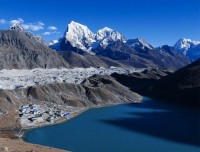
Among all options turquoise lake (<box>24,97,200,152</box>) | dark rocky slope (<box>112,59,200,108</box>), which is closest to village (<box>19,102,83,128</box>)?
turquoise lake (<box>24,97,200,152</box>)

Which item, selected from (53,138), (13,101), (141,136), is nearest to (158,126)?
(141,136)

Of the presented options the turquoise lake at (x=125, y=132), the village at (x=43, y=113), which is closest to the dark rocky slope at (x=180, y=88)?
the turquoise lake at (x=125, y=132)

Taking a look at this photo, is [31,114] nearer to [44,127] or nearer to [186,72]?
[44,127]

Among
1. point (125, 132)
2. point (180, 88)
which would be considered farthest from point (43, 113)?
point (180, 88)

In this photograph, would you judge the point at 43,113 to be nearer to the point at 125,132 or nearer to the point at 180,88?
the point at 125,132

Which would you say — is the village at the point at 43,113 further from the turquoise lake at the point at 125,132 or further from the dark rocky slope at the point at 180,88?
the dark rocky slope at the point at 180,88

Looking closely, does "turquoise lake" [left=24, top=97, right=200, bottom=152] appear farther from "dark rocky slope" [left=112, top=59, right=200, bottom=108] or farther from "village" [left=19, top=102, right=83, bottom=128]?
"dark rocky slope" [left=112, top=59, right=200, bottom=108]
